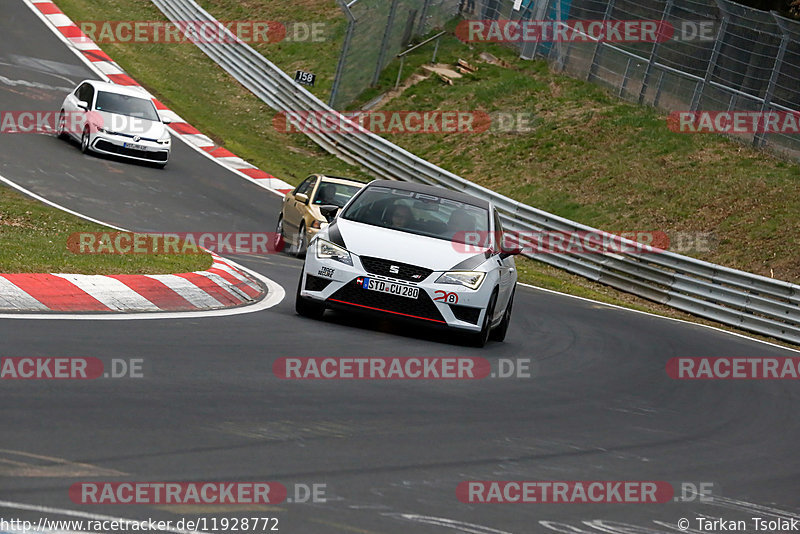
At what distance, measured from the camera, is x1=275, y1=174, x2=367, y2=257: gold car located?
1861cm

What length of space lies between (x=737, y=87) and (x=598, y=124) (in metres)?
4.41

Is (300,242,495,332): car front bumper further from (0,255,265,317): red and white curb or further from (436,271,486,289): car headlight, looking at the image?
(0,255,265,317): red and white curb

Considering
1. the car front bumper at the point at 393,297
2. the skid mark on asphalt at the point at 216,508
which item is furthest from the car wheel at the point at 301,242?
the skid mark on asphalt at the point at 216,508

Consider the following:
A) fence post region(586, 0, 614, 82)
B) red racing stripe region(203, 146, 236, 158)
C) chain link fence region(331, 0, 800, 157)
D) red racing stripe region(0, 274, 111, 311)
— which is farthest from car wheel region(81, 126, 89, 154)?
red racing stripe region(0, 274, 111, 311)

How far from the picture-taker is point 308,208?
18750 millimetres

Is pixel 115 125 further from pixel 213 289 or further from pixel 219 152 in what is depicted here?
pixel 213 289

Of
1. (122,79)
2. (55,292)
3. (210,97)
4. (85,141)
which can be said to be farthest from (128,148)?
(55,292)

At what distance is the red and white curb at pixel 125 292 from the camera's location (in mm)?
9672

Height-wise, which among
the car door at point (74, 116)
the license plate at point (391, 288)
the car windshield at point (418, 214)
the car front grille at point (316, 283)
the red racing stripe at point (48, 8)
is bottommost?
the car door at point (74, 116)

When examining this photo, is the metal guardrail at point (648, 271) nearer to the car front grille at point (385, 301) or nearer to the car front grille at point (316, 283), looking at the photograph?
the car front grille at point (385, 301)

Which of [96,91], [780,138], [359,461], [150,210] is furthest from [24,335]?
[780,138]

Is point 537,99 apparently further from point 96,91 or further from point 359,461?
point 359,461

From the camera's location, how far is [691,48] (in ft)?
99.4

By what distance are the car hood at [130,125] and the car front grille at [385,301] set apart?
15908mm
